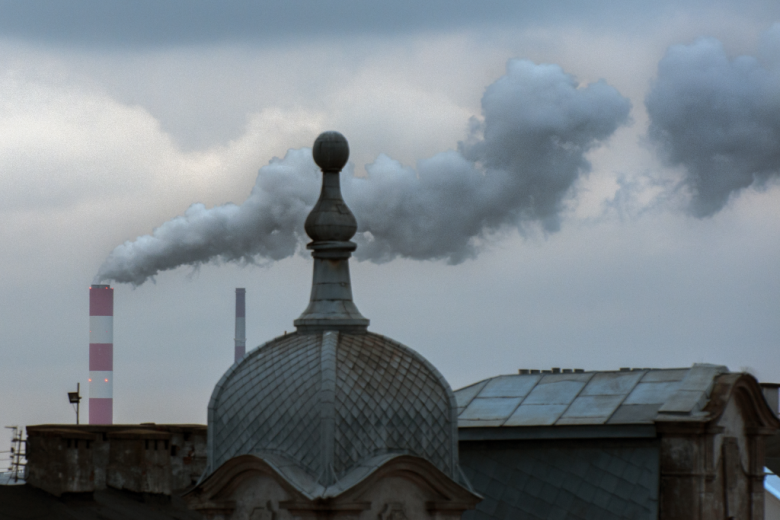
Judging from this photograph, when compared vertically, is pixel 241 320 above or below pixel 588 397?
above

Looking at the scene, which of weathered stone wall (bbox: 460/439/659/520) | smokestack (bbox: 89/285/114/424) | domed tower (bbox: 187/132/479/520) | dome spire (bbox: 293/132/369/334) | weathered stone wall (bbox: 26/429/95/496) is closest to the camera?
domed tower (bbox: 187/132/479/520)

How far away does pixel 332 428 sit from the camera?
66.7 feet

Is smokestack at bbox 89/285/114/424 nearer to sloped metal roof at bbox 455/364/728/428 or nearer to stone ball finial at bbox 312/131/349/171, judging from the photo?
sloped metal roof at bbox 455/364/728/428

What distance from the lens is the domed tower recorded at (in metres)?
20.3

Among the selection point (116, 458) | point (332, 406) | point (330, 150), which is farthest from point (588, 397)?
point (116, 458)

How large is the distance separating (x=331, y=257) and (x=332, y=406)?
10.4 feet

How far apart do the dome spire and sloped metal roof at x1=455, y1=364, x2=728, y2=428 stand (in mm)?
4833

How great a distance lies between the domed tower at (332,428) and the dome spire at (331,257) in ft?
0.07

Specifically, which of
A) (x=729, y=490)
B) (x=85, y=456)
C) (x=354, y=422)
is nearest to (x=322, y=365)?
(x=354, y=422)

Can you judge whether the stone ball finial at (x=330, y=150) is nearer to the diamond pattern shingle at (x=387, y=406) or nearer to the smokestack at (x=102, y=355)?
the diamond pattern shingle at (x=387, y=406)

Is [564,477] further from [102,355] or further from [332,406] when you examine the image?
[102,355]

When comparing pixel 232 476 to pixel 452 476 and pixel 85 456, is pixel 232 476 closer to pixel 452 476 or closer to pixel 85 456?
pixel 452 476

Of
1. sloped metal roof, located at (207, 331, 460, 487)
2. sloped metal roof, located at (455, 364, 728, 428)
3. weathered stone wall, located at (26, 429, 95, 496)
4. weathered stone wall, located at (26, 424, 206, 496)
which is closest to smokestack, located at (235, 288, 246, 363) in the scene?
weathered stone wall, located at (26, 424, 206, 496)

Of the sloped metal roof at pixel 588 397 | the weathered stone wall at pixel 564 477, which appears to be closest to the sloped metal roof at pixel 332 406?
the weathered stone wall at pixel 564 477
